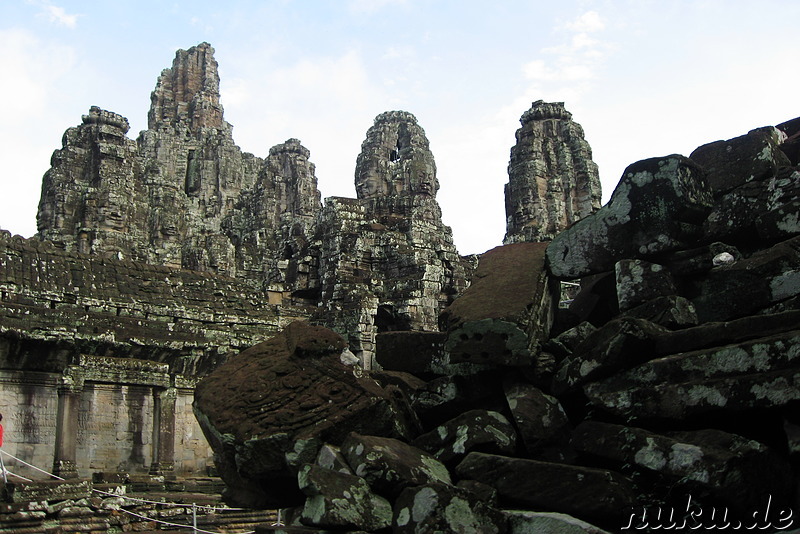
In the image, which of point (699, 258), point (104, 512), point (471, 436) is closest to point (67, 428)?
point (104, 512)

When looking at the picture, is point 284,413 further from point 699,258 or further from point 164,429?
point 164,429

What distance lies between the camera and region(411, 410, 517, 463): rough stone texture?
530 centimetres

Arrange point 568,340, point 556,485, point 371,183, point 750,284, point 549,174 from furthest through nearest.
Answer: point 549,174 → point 371,183 → point 568,340 → point 750,284 → point 556,485

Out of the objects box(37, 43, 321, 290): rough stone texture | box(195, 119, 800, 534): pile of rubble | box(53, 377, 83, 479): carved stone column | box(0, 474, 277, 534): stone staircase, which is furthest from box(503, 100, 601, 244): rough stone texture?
box(195, 119, 800, 534): pile of rubble

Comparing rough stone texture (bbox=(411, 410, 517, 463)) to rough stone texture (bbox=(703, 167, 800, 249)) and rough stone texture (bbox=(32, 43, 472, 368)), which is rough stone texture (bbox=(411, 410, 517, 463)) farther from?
rough stone texture (bbox=(32, 43, 472, 368))

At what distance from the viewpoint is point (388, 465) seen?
5086mm

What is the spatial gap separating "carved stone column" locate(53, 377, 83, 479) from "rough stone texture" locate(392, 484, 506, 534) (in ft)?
34.1

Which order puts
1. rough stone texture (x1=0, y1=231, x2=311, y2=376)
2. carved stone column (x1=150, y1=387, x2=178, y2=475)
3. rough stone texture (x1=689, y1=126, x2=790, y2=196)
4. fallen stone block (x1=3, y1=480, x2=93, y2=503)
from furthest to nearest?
carved stone column (x1=150, y1=387, x2=178, y2=475), rough stone texture (x1=0, y1=231, x2=311, y2=376), fallen stone block (x1=3, y1=480, x2=93, y2=503), rough stone texture (x1=689, y1=126, x2=790, y2=196)

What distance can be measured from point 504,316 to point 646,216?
1369 millimetres

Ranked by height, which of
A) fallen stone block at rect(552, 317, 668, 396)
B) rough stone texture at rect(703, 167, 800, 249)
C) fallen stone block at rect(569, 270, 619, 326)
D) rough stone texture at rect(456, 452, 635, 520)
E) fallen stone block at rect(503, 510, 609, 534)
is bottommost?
fallen stone block at rect(503, 510, 609, 534)

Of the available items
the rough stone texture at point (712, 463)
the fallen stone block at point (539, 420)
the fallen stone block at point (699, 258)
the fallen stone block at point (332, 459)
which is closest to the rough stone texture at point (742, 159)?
the fallen stone block at point (699, 258)

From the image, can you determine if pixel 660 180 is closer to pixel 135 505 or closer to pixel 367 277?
pixel 135 505

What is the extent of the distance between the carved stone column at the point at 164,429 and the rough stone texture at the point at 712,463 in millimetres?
11861

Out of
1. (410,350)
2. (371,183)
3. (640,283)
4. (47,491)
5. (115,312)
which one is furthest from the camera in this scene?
(371,183)
